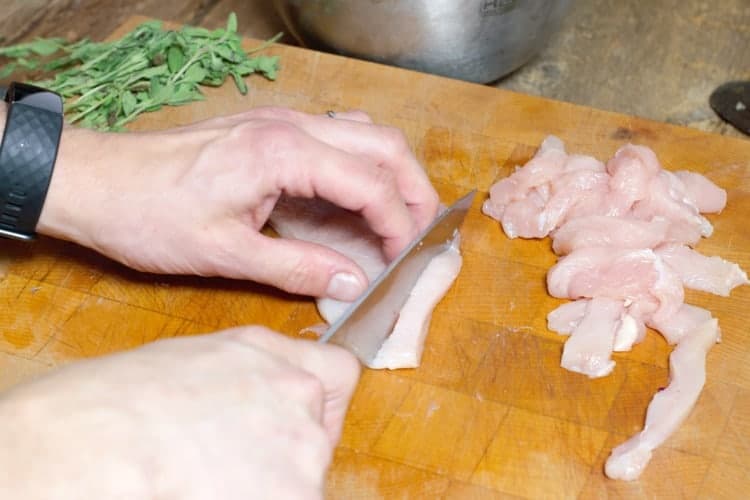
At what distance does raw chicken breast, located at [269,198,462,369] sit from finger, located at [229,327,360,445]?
20.3 inches

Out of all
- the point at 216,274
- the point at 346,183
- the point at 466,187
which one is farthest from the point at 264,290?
the point at 466,187

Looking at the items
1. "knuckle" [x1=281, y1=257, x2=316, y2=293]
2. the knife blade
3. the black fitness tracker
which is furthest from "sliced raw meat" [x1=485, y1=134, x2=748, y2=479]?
Result: the black fitness tracker

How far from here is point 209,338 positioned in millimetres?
1466

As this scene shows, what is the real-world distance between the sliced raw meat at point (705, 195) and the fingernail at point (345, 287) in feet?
3.07

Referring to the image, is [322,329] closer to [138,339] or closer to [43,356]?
[138,339]

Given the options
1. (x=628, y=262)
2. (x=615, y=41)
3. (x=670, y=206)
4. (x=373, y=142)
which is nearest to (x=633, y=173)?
(x=670, y=206)

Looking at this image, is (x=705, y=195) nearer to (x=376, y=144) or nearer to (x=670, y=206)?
(x=670, y=206)

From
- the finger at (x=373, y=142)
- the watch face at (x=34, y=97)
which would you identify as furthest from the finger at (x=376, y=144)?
the watch face at (x=34, y=97)

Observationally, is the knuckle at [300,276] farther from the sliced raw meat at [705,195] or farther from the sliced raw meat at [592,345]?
the sliced raw meat at [705,195]

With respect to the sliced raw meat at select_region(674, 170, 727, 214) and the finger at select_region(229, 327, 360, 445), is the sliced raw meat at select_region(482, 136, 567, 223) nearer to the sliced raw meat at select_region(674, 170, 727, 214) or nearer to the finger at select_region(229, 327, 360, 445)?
the sliced raw meat at select_region(674, 170, 727, 214)

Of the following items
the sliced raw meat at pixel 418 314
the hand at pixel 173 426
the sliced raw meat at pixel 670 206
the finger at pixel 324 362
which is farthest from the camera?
→ the sliced raw meat at pixel 670 206

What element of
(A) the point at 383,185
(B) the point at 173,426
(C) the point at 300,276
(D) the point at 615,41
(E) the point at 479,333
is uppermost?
(B) the point at 173,426

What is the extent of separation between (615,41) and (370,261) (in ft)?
7.43

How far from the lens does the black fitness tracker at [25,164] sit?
2088 millimetres
